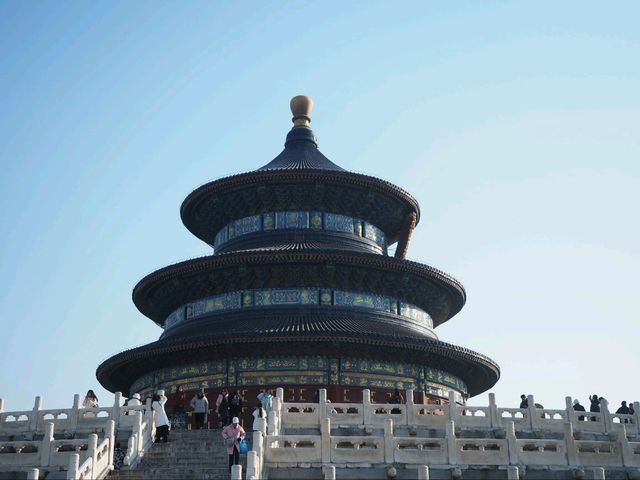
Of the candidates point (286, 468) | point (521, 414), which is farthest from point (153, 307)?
point (286, 468)

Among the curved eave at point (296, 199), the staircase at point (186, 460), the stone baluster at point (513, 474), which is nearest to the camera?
the stone baluster at point (513, 474)

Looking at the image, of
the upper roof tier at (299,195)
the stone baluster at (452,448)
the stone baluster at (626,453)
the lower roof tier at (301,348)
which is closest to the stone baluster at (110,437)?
the stone baluster at (452,448)

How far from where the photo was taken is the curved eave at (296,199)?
129 feet

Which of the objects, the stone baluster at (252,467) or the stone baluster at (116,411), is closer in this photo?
the stone baluster at (252,467)

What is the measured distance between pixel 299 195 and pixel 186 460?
21.3 meters

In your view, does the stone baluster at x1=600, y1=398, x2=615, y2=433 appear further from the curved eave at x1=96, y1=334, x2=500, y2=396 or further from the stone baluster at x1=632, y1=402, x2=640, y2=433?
the curved eave at x1=96, y1=334, x2=500, y2=396

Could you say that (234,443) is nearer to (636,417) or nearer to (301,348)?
(636,417)

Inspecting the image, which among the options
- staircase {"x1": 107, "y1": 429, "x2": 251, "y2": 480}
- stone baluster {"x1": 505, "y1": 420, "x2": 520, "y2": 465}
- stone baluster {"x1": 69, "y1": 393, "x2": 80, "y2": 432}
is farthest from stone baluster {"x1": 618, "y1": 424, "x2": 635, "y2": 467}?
stone baluster {"x1": 69, "y1": 393, "x2": 80, "y2": 432}

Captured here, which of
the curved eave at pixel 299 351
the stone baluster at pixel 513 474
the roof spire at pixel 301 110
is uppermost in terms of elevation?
the roof spire at pixel 301 110

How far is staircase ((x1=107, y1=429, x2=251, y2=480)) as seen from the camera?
1881 centimetres

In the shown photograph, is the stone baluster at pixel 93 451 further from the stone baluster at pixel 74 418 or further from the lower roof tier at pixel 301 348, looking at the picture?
the lower roof tier at pixel 301 348

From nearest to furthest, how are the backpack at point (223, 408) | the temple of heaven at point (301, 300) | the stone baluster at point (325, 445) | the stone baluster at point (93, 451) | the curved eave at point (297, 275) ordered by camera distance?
the stone baluster at point (93, 451) < the stone baluster at point (325, 445) < the backpack at point (223, 408) < the temple of heaven at point (301, 300) < the curved eave at point (297, 275)

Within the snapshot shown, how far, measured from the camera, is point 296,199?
132 feet

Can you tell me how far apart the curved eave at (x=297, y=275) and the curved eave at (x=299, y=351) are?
11.1 ft
